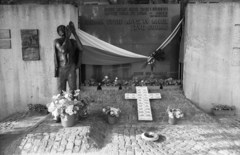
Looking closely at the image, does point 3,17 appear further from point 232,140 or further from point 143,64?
point 232,140

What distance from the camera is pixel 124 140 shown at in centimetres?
524

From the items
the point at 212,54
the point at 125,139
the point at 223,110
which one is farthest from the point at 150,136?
the point at 212,54

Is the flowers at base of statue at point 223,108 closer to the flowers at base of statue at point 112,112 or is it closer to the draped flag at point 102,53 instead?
the draped flag at point 102,53

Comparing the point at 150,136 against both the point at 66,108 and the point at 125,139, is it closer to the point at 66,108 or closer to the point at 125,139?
the point at 125,139

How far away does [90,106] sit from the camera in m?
6.96

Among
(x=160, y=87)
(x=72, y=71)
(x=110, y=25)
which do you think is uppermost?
(x=110, y=25)

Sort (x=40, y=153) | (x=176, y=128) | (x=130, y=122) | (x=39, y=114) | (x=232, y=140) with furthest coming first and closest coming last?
(x=39, y=114), (x=130, y=122), (x=176, y=128), (x=232, y=140), (x=40, y=153)

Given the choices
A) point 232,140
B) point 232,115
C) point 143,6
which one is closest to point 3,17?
point 143,6

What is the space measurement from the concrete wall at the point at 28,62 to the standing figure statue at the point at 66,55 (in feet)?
5.38

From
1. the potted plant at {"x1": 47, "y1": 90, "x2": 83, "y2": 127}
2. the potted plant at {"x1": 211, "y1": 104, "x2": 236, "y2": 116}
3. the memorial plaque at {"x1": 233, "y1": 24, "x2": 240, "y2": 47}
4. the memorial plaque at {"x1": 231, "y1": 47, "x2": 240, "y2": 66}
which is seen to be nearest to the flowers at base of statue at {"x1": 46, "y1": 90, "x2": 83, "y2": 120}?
the potted plant at {"x1": 47, "y1": 90, "x2": 83, "y2": 127}

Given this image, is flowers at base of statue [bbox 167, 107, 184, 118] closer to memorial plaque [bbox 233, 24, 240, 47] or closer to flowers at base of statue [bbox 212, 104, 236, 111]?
flowers at base of statue [bbox 212, 104, 236, 111]

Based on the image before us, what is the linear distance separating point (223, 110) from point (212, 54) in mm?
1993

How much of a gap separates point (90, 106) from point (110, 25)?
3178 mm

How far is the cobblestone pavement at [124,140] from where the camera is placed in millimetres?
4711
